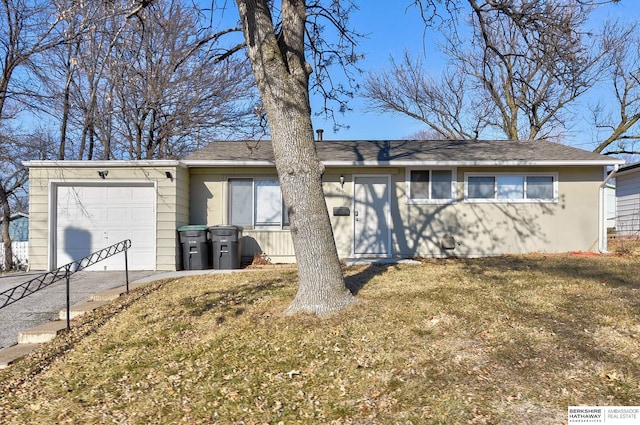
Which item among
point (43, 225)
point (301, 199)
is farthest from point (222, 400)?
point (43, 225)

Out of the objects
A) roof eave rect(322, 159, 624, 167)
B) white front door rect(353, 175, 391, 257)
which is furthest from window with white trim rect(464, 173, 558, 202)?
white front door rect(353, 175, 391, 257)

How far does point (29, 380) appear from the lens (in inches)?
158

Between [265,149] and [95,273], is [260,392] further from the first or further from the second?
[265,149]

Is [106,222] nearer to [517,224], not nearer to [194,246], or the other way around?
[194,246]

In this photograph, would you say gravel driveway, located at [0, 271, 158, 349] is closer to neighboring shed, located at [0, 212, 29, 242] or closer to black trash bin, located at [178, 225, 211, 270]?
black trash bin, located at [178, 225, 211, 270]

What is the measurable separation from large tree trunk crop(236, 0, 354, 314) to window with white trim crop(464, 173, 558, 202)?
682cm

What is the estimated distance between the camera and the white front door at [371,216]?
10781mm

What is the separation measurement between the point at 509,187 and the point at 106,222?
9.82 m

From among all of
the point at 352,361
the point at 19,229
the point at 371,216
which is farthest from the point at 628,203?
the point at 19,229

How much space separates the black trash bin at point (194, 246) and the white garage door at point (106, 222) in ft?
2.54

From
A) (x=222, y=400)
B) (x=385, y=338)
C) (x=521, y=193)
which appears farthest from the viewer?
(x=521, y=193)

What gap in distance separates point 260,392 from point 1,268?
13.6 metres

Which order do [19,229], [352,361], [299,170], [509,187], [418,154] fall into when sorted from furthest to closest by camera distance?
[19,229], [418,154], [509,187], [299,170], [352,361]

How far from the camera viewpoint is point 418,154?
11.2 meters
